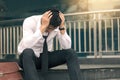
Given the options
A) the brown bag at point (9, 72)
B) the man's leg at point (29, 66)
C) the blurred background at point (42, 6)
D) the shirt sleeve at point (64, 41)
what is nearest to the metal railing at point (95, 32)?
the blurred background at point (42, 6)

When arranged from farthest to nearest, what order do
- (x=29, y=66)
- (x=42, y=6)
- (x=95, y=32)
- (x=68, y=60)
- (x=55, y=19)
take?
(x=42, y=6) < (x=95, y=32) < (x=68, y=60) < (x=55, y=19) < (x=29, y=66)

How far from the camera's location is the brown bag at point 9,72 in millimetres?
4121

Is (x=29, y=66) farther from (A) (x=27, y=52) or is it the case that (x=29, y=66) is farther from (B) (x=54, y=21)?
(B) (x=54, y=21)

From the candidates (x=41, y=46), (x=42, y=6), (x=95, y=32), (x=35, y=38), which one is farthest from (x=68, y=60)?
(x=42, y=6)

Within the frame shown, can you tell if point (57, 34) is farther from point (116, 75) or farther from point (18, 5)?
point (18, 5)

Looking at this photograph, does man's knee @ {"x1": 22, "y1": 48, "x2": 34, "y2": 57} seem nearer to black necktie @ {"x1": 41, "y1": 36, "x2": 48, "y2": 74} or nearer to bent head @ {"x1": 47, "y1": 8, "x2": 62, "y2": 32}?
black necktie @ {"x1": 41, "y1": 36, "x2": 48, "y2": 74}

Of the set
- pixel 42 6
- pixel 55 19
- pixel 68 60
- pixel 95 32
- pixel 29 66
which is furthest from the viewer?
pixel 42 6

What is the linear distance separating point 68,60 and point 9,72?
0.65 metres

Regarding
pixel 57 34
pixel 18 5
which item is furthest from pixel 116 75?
pixel 18 5

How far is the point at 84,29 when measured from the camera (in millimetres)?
7176

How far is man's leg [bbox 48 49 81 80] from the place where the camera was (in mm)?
4195

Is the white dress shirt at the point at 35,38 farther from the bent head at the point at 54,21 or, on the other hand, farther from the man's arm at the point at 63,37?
the bent head at the point at 54,21

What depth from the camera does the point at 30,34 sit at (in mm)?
4215

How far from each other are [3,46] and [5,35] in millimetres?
223
